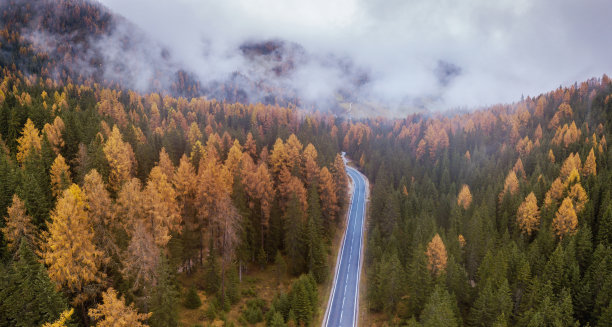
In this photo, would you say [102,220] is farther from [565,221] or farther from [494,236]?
[565,221]

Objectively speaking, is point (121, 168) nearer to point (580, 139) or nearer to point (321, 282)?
point (321, 282)

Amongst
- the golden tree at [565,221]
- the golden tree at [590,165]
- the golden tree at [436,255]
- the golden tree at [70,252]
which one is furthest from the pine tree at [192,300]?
the golden tree at [590,165]

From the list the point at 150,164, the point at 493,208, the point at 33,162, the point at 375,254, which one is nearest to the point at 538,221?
the point at 493,208

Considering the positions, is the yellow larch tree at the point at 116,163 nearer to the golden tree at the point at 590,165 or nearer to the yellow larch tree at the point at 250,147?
the yellow larch tree at the point at 250,147

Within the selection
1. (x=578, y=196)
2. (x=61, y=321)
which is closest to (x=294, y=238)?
(x=61, y=321)

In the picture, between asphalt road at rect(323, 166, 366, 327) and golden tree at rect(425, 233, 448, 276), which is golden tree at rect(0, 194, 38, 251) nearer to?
asphalt road at rect(323, 166, 366, 327)

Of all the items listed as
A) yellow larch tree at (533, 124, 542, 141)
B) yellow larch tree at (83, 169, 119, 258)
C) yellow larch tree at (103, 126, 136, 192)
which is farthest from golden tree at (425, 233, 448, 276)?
yellow larch tree at (533, 124, 542, 141)
